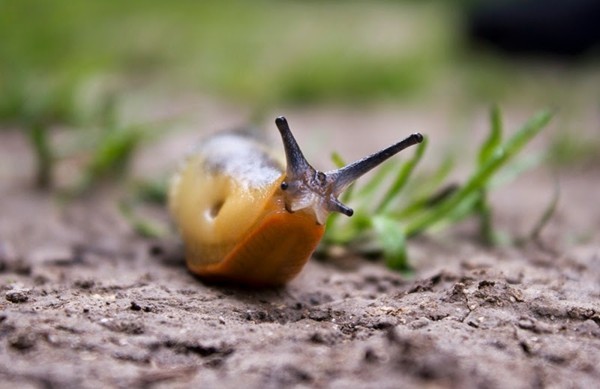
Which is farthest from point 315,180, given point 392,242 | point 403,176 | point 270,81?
point 270,81

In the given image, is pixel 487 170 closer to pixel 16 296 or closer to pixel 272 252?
pixel 272 252

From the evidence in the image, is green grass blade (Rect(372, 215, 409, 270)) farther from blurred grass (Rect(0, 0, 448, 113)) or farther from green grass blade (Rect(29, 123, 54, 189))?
blurred grass (Rect(0, 0, 448, 113))

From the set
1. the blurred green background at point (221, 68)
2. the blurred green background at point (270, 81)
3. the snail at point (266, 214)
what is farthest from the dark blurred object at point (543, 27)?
the snail at point (266, 214)

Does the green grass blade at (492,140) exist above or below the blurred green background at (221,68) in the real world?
below

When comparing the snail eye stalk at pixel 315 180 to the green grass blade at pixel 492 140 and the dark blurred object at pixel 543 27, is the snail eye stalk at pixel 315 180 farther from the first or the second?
the dark blurred object at pixel 543 27

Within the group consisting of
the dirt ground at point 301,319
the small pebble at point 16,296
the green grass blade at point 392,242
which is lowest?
the small pebble at point 16,296

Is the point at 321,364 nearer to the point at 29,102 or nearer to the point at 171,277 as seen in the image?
the point at 171,277

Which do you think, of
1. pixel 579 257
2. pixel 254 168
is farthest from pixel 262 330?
pixel 579 257
